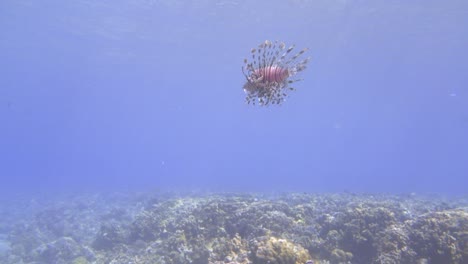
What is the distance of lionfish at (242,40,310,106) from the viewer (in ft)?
20.3

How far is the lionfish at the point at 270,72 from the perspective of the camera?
6195 millimetres

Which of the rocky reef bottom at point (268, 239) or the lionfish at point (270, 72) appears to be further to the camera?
the rocky reef bottom at point (268, 239)

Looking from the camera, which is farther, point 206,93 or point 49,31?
point 206,93

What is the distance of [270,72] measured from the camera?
6355 mm

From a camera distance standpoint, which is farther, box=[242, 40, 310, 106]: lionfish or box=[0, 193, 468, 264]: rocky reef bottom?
box=[0, 193, 468, 264]: rocky reef bottom

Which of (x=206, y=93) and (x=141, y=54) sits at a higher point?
(x=206, y=93)

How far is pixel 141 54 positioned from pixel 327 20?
98.9ft

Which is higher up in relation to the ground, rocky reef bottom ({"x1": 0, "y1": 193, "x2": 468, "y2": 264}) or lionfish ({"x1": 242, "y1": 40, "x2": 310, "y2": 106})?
lionfish ({"x1": 242, "y1": 40, "x2": 310, "y2": 106})

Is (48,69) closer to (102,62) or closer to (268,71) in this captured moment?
(102,62)

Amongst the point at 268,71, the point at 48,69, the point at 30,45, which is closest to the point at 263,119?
the point at 48,69

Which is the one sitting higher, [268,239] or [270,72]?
[270,72]

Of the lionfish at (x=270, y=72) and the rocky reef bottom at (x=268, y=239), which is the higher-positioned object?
the lionfish at (x=270, y=72)

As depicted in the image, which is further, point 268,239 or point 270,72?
point 268,239

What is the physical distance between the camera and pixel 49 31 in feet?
153
